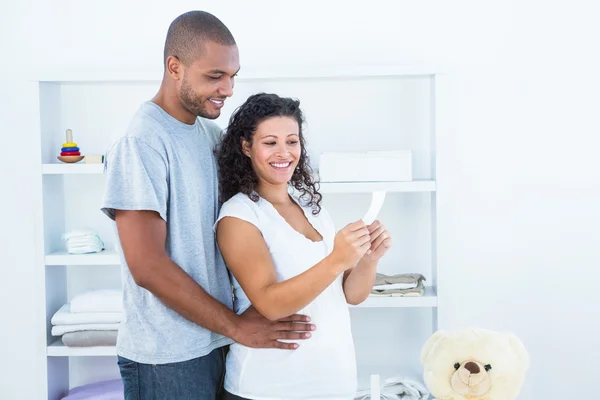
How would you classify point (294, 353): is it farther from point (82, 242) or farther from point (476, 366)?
point (82, 242)

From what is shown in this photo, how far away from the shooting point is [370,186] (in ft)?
8.37

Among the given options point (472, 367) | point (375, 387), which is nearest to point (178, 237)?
point (375, 387)

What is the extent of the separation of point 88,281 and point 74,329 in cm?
29

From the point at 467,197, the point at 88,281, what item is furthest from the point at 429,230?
the point at 88,281

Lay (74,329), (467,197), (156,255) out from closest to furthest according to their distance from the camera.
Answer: (156,255) < (74,329) < (467,197)

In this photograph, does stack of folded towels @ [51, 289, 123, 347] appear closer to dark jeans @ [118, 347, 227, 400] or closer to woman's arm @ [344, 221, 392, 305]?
dark jeans @ [118, 347, 227, 400]

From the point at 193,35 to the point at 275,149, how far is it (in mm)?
287

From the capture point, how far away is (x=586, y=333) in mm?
2826

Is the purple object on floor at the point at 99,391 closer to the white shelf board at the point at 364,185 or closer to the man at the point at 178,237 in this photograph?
the white shelf board at the point at 364,185

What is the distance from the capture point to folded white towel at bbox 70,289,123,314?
2.64 metres

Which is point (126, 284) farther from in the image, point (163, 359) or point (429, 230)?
point (429, 230)

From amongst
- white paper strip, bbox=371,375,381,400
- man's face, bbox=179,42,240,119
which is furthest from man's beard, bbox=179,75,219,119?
white paper strip, bbox=371,375,381,400

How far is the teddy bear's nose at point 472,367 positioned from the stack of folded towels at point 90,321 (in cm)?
136

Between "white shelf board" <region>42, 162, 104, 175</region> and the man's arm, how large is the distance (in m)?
1.14
